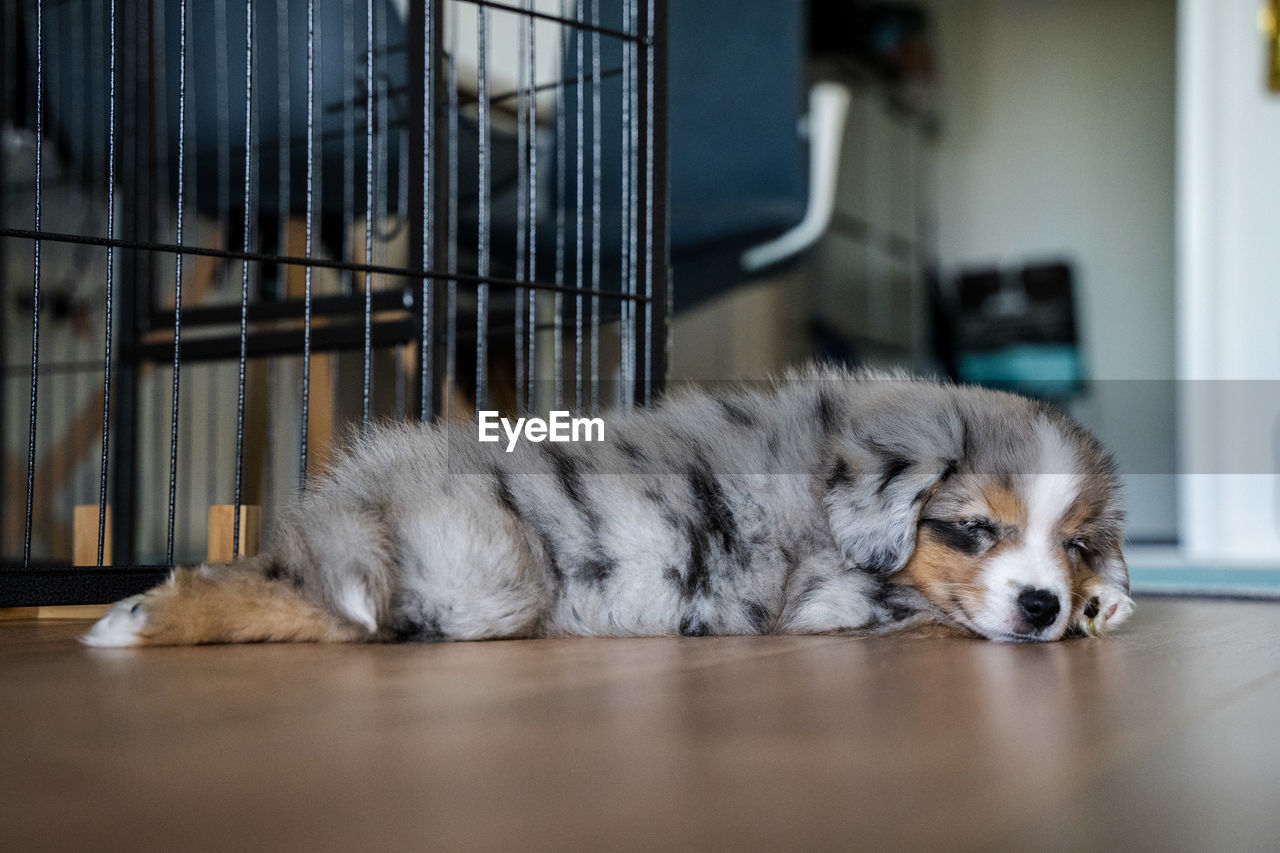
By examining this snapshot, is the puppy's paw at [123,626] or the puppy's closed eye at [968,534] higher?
the puppy's closed eye at [968,534]

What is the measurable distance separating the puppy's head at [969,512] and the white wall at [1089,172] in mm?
3342

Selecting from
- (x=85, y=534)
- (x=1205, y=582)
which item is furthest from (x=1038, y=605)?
(x=1205, y=582)

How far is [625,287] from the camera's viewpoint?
83.7 inches

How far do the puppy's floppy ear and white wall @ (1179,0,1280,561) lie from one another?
255 cm

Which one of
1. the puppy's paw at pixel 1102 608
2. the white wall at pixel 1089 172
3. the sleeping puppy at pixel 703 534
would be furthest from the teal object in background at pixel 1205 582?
the white wall at pixel 1089 172

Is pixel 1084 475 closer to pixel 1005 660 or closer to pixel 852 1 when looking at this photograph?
pixel 1005 660

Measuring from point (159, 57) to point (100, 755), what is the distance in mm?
2331

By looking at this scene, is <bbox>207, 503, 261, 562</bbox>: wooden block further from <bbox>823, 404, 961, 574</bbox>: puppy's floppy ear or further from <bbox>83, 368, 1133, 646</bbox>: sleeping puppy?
<bbox>823, 404, 961, 574</bbox>: puppy's floppy ear

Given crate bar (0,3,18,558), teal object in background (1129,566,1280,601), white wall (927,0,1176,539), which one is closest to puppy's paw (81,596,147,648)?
teal object in background (1129,566,1280,601)

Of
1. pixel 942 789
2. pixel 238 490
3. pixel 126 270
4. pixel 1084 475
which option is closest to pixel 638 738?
pixel 942 789

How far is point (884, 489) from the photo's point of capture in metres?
1.48

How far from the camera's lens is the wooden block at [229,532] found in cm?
181

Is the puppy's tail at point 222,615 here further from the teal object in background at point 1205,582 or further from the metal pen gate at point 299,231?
the teal object in background at point 1205,582

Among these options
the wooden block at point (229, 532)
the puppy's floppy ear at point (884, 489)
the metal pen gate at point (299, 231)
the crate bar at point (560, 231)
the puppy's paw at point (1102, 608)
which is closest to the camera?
the puppy's floppy ear at point (884, 489)
